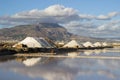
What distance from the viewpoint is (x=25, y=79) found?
17.5 metres

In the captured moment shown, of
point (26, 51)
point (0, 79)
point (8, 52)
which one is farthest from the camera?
point (26, 51)

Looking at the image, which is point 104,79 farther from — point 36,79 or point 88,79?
point 36,79

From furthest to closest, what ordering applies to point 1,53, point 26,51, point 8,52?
point 26,51, point 8,52, point 1,53

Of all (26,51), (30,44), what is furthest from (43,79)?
(30,44)

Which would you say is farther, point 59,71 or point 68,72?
point 59,71

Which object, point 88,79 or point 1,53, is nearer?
point 88,79

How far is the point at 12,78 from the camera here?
17750 mm

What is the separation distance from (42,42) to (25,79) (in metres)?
61.1

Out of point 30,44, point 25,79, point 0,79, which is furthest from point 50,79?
point 30,44

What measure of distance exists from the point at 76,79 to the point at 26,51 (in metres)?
38.5

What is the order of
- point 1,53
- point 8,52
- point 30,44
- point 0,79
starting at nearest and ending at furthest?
point 0,79 < point 1,53 < point 8,52 < point 30,44

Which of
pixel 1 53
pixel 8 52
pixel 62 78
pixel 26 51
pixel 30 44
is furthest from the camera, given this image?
pixel 30 44

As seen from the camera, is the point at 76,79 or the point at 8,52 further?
the point at 8,52

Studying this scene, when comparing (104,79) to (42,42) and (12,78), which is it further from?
(42,42)
